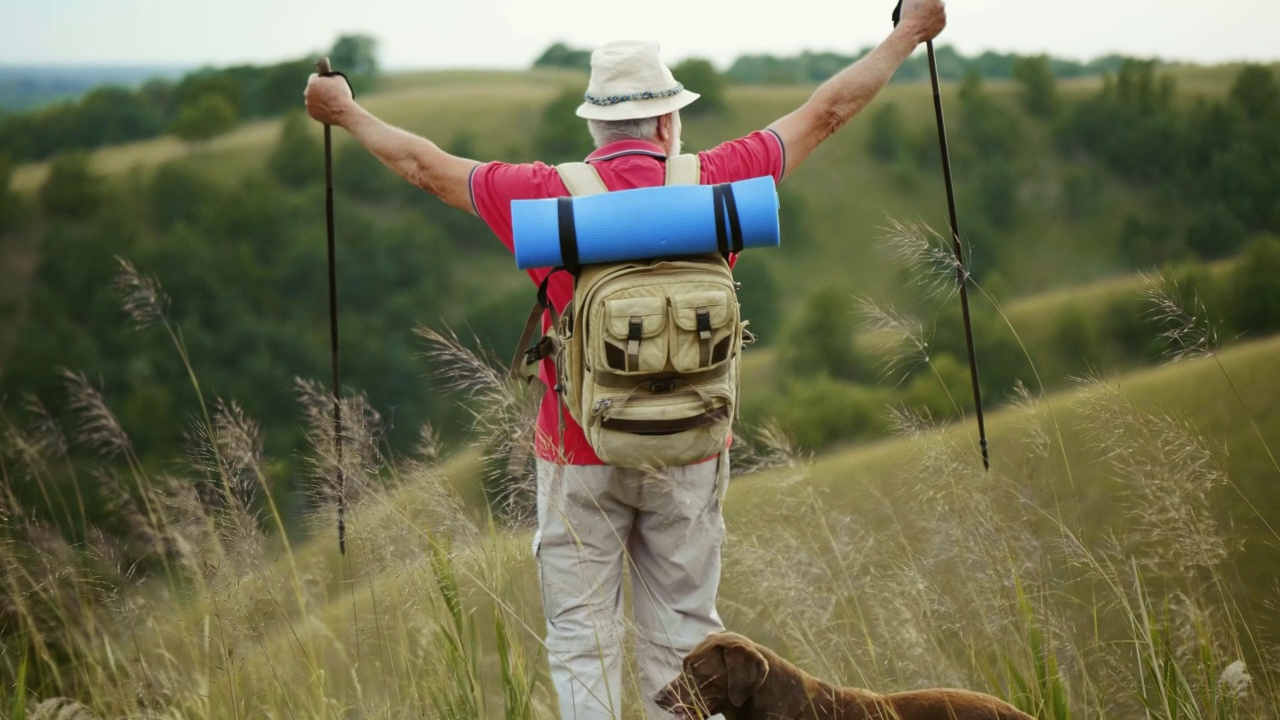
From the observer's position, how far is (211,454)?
3.23 m

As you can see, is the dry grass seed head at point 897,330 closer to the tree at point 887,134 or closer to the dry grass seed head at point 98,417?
the dry grass seed head at point 98,417

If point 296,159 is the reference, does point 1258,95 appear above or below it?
above

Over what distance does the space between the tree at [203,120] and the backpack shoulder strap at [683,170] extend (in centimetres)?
7624

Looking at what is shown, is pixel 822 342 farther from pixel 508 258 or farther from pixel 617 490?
pixel 617 490

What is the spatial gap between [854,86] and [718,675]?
170 centimetres

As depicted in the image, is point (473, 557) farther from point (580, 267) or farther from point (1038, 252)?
point (1038, 252)

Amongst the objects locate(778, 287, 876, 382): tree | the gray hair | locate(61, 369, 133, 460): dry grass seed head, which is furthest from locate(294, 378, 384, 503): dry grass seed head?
locate(778, 287, 876, 382): tree

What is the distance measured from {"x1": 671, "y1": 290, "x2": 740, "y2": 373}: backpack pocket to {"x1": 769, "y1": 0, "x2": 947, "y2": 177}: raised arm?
0.58 m

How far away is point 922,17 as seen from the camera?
11.0ft

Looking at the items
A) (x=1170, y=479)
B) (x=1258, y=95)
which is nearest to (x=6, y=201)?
(x=1258, y=95)

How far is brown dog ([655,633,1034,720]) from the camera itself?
2346mm

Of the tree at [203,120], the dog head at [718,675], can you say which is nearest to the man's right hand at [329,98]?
the dog head at [718,675]

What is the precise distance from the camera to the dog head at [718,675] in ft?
7.70

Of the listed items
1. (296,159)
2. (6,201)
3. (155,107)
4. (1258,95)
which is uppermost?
(1258,95)
